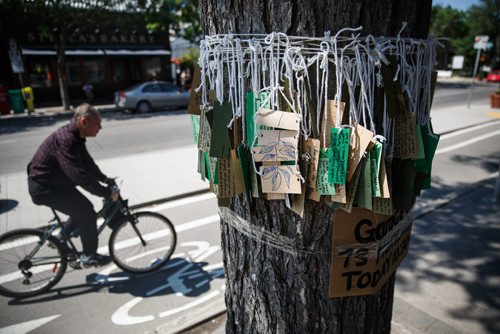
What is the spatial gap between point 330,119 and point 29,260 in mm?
3617

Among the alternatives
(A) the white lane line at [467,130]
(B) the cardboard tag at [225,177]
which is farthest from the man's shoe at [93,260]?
(A) the white lane line at [467,130]

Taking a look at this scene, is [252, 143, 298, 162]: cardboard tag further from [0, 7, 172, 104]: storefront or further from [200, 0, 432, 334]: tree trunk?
[0, 7, 172, 104]: storefront

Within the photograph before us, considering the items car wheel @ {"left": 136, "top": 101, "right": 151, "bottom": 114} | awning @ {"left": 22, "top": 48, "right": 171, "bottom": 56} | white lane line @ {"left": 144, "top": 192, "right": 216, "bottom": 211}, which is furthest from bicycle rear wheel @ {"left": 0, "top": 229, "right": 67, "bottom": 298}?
awning @ {"left": 22, "top": 48, "right": 171, "bottom": 56}

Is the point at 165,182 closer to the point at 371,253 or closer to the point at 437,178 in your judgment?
the point at 437,178

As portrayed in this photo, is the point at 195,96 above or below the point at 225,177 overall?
above

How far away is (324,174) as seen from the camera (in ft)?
3.77

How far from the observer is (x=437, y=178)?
6715 mm

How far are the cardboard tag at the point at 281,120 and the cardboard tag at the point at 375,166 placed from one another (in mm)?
254

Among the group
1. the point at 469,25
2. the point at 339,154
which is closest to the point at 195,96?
the point at 339,154

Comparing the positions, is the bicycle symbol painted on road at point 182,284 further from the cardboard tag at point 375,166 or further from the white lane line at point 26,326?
the cardboard tag at point 375,166

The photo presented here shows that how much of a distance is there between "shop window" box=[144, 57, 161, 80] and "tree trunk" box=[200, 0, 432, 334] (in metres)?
24.0

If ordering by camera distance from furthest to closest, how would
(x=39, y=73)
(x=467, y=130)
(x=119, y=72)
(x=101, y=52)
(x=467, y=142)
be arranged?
1. (x=119, y=72)
2. (x=101, y=52)
3. (x=39, y=73)
4. (x=467, y=130)
5. (x=467, y=142)

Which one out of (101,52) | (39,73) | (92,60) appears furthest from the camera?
(92,60)

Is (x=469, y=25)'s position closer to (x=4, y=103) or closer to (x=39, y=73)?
(x=39, y=73)
